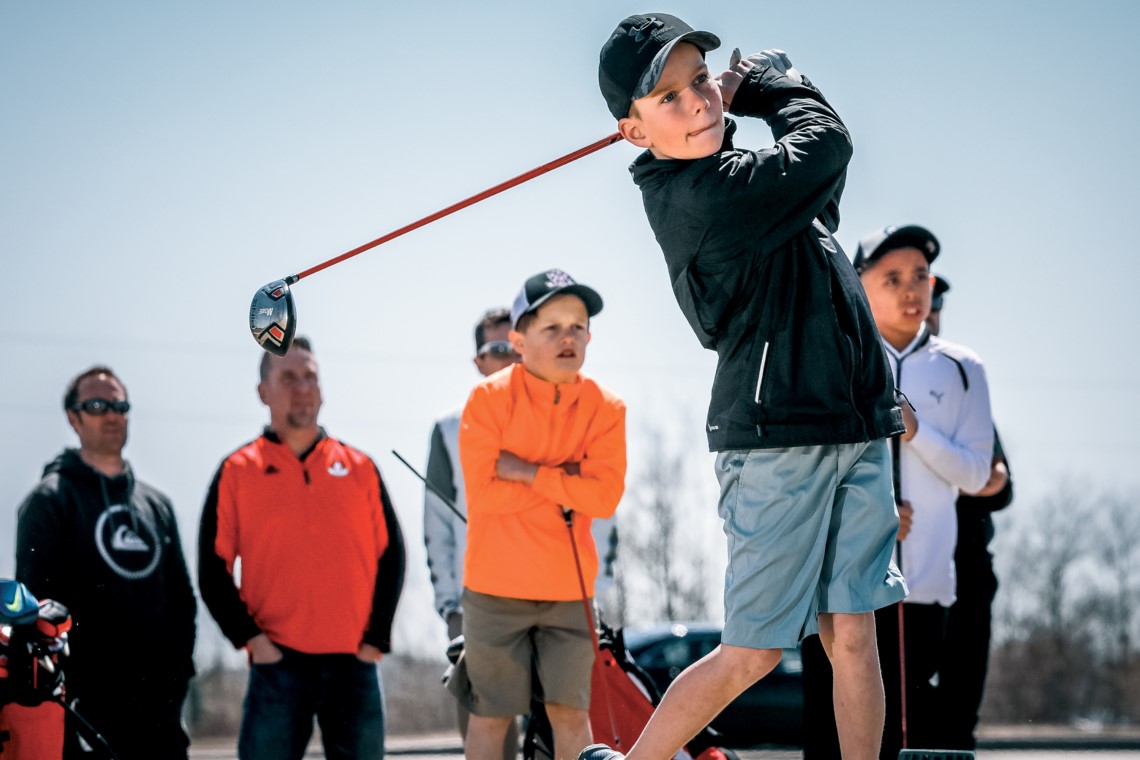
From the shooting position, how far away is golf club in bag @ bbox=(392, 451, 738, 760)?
569cm

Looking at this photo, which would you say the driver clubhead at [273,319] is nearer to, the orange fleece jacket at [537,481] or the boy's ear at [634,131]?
the orange fleece jacket at [537,481]

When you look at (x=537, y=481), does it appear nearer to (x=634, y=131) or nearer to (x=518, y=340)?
(x=518, y=340)

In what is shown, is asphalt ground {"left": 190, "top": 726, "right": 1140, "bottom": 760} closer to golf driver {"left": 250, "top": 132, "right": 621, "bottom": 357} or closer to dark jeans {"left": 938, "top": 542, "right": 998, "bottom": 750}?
dark jeans {"left": 938, "top": 542, "right": 998, "bottom": 750}

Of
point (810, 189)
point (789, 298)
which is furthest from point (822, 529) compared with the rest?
point (810, 189)

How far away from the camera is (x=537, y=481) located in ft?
18.6

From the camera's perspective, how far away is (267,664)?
21.8ft

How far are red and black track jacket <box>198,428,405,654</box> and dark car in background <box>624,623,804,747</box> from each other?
8.00 m

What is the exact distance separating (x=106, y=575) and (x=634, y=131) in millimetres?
3944

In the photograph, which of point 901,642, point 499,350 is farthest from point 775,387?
point 499,350

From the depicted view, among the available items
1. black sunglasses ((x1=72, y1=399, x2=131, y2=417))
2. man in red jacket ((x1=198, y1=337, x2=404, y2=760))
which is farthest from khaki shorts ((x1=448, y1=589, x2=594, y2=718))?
black sunglasses ((x1=72, y1=399, x2=131, y2=417))

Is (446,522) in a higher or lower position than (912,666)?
higher

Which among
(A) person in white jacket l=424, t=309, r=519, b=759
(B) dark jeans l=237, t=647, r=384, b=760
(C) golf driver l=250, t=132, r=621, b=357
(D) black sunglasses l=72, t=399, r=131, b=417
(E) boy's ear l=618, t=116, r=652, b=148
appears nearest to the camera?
(E) boy's ear l=618, t=116, r=652, b=148

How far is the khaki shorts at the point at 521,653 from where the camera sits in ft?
18.9

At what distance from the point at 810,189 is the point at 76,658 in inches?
172
